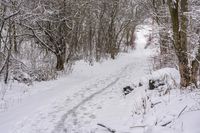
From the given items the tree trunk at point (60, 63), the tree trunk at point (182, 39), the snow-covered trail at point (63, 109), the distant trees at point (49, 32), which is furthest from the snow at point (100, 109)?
the tree trunk at point (60, 63)

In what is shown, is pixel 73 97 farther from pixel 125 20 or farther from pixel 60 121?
pixel 125 20

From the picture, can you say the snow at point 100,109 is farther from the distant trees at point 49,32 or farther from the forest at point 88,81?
the distant trees at point 49,32

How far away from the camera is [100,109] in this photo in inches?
329

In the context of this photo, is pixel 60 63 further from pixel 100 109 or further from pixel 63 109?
pixel 100 109

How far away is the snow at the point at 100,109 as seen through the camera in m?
6.22

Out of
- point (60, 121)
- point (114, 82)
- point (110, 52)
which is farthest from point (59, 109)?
point (110, 52)

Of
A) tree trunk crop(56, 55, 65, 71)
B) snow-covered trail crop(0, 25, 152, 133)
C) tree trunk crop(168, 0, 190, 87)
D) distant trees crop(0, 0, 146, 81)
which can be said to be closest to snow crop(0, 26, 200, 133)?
snow-covered trail crop(0, 25, 152, 133)

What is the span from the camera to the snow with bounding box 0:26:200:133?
6.22 m

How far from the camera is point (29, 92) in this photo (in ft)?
34.6

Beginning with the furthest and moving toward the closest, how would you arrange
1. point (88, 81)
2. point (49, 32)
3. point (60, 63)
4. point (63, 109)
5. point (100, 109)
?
point (60, 63) → point (49, 32) → point (88, 81) → point (100, 109) → point (63, 109)

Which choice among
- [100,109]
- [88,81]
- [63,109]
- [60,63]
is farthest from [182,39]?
[60,63]

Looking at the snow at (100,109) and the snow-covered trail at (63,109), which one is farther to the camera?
the snow-covered trail at (63,109)

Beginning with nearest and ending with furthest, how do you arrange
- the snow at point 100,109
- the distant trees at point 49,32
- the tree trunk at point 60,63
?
the snow at point 100,109 → the distant trees at point 49,32 → the tree trunk at point 60,63

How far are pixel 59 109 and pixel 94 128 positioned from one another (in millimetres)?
1923
